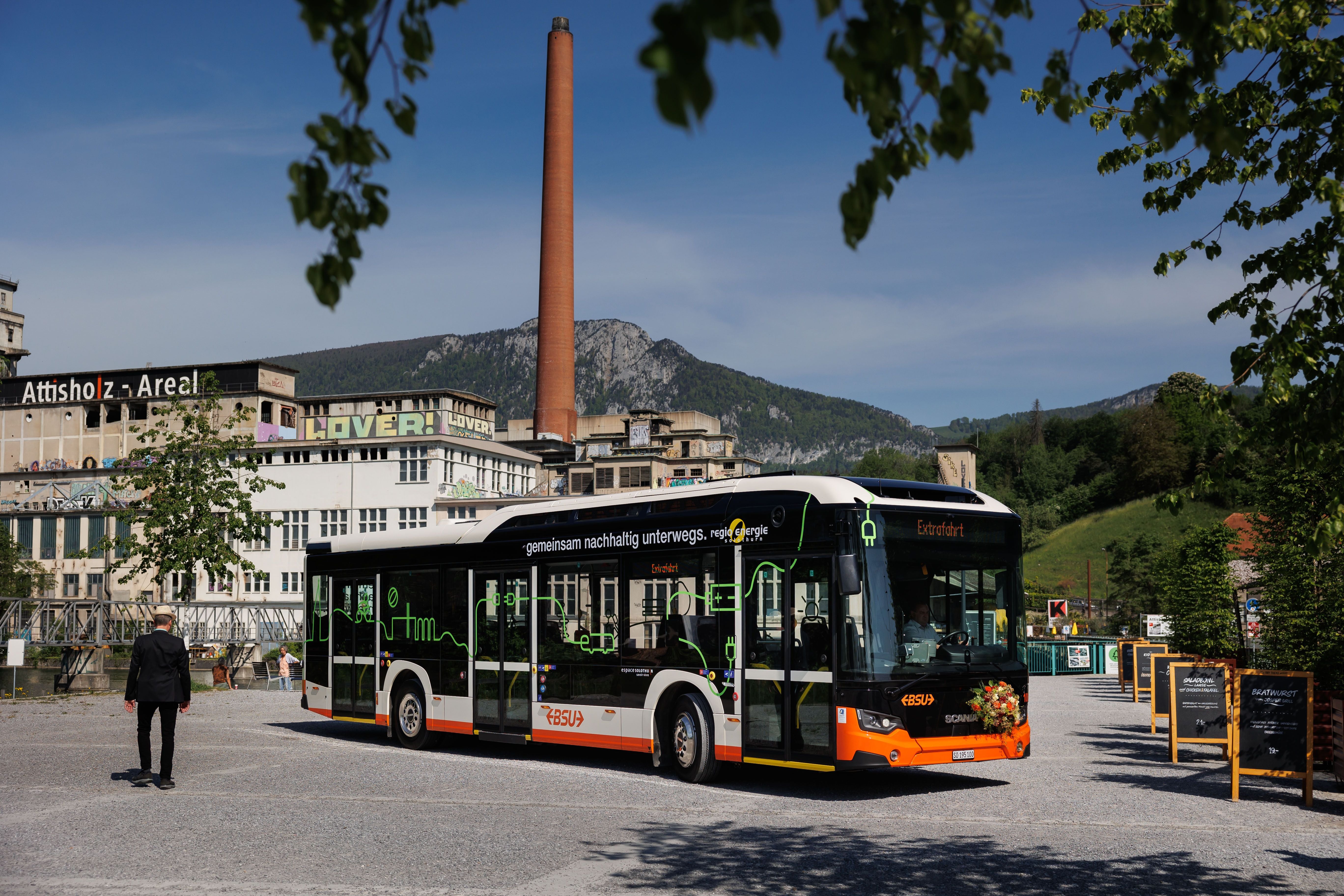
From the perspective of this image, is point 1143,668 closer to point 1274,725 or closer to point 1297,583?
point 1297,583

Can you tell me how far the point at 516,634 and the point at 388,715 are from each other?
344 cm

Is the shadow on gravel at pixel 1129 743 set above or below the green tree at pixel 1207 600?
below

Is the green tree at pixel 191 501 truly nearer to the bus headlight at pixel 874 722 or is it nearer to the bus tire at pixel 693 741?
the bus tire at pixel 693 741

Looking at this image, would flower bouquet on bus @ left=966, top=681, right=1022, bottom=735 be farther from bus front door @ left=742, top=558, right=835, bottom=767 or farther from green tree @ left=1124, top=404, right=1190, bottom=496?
green tree @ left=1124, top=404, right=1190, bottom=496

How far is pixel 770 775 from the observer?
15.3 meters

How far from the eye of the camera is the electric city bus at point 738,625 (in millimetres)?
12750

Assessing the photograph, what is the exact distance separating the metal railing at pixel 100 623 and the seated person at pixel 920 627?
70.0ft

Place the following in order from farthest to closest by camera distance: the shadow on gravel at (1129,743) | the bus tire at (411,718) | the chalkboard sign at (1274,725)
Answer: the bus tire at (411,718) < the shadow on gravel at (1129,743) < the chalkboard sign at (1274,725)

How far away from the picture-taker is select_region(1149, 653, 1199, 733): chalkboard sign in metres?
18.3

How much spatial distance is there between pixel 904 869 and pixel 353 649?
498 inches

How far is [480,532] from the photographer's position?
17.8 m

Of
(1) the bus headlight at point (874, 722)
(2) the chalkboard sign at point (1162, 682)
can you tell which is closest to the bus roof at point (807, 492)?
(1) the bus headlight at point (874, 722)

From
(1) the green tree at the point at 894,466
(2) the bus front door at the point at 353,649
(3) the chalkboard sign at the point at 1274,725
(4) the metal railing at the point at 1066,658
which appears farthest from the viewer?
(1) the green tree at the point at 894,466

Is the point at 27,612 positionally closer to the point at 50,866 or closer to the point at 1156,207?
the point at 50,866
